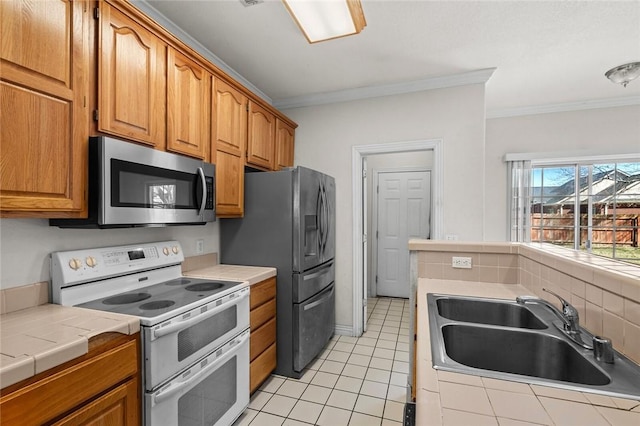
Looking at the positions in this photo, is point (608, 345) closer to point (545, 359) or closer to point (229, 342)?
point (545, 359)

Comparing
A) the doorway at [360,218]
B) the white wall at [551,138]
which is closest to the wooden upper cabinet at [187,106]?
the doorway at [360,218]

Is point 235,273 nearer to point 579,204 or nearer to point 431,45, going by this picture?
point 431,45

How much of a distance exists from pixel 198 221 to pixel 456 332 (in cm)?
156

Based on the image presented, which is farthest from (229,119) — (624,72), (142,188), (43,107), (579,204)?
(579,204)

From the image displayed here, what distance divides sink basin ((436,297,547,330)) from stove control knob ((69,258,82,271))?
174cm

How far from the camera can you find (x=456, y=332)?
113cm

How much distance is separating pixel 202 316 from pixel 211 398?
47 centimetres

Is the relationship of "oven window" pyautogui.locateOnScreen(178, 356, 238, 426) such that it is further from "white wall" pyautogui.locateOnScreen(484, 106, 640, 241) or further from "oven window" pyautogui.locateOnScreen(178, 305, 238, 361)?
"white wall" pyautogui.locateOnScreen(484, 106, 640, 241)

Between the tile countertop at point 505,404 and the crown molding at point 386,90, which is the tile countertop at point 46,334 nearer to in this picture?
the tile countertop at point 505,404

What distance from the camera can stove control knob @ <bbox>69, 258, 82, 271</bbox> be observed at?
145 cm

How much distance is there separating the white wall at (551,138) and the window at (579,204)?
0.13m

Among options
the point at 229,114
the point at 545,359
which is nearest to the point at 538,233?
the point at 545,359

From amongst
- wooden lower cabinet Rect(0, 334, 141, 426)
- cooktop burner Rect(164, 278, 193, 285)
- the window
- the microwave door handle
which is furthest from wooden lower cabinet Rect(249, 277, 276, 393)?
the window

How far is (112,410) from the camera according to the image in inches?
44.4
